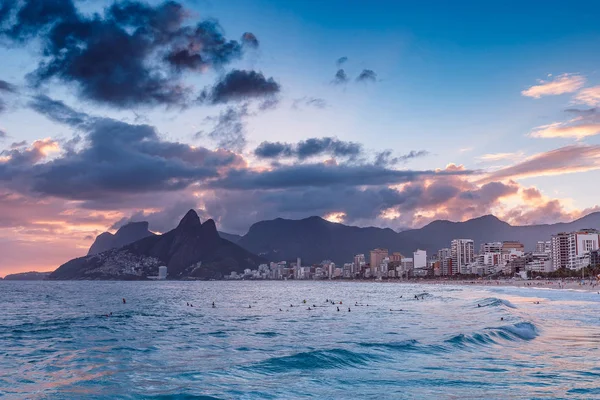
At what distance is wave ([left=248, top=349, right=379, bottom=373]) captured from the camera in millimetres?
26314

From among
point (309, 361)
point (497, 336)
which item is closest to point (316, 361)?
point (309, 361)

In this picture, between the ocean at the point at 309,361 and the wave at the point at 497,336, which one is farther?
the wave at the point at 497,336

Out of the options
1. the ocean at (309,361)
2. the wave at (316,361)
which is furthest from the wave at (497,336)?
the wave at (316,361)

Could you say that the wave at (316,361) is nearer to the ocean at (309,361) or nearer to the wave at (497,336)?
the ocean at (309,361)

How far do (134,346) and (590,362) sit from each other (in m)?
27.1

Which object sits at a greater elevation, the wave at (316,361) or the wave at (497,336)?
the wave at (316,361)

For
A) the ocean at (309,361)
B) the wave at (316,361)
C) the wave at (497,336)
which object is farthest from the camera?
the wave at (497,336)

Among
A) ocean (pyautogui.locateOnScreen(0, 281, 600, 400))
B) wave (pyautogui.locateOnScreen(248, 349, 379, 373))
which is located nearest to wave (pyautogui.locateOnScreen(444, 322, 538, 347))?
ocean (pyautogui.locateOnScreen(0, 281, 600, 400))

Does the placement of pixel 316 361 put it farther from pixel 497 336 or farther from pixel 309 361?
pixel 497 336

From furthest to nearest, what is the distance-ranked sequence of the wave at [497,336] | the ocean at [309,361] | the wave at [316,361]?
the wave at [497,336]
the wave at [316,361]
the ocean at [309,361]

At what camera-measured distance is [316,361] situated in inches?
1089

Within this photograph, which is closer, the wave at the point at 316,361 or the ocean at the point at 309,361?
the ocean at the point at 309,361

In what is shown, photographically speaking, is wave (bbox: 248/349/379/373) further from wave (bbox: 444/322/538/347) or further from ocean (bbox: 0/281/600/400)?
wave (bbox: 444/322/538/347)

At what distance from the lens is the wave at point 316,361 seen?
1036 inches
